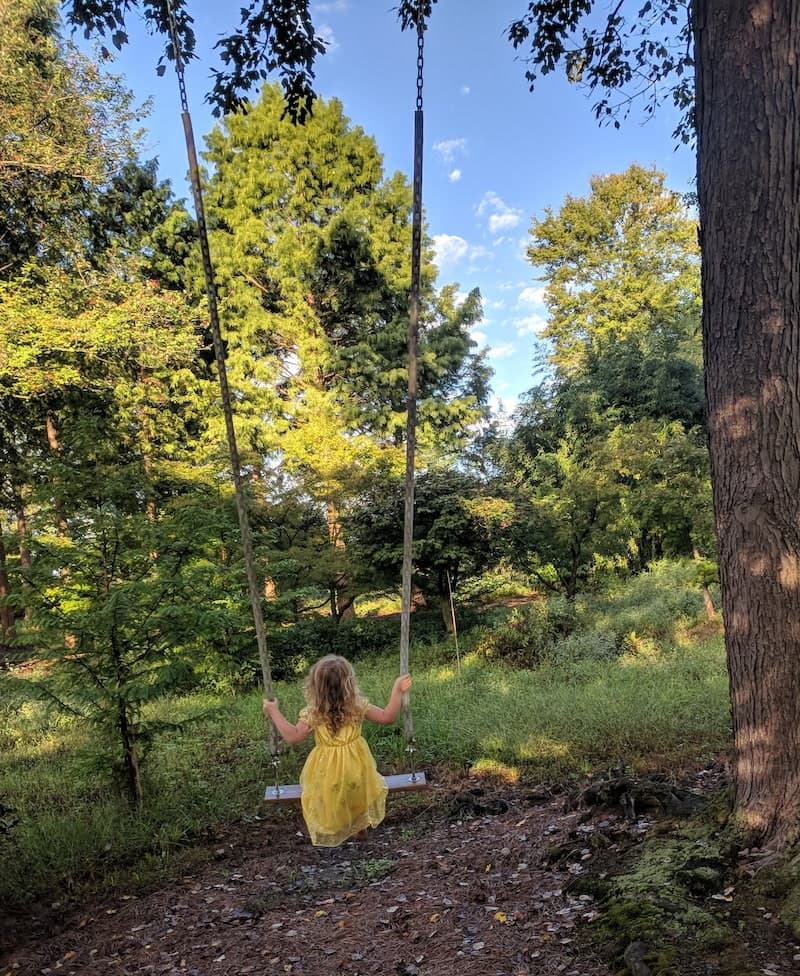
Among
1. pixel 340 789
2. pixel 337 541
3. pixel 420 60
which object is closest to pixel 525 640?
pixel 337 541

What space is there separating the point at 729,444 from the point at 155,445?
1332 cm

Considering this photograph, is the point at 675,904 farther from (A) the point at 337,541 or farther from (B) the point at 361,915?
(A) the point at 337,541

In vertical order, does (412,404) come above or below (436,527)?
above

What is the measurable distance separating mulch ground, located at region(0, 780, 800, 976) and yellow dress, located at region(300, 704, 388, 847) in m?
0.38

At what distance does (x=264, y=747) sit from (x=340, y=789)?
3.37 m

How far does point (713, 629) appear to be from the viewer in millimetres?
9320

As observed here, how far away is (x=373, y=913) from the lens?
9.82 ft

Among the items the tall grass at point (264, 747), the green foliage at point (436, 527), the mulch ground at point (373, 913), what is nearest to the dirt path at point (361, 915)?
the mulch ground at point (373, 913)

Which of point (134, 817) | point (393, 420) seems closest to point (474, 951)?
point (134, 817)

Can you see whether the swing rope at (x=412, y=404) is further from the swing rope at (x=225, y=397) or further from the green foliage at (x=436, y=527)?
the green foliage at (x=436, y=527)

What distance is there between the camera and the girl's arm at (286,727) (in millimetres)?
3195

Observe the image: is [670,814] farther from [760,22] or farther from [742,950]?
[760,22]

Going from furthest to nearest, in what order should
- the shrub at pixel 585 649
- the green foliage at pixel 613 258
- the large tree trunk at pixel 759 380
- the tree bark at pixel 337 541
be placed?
the green foliage at pixel 613 258, the tree bark at pixel 337 541, the shrub at pixel 585 649, the large tree trunk at pixel 759 380

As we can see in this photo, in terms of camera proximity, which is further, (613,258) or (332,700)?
A: (613,258)
